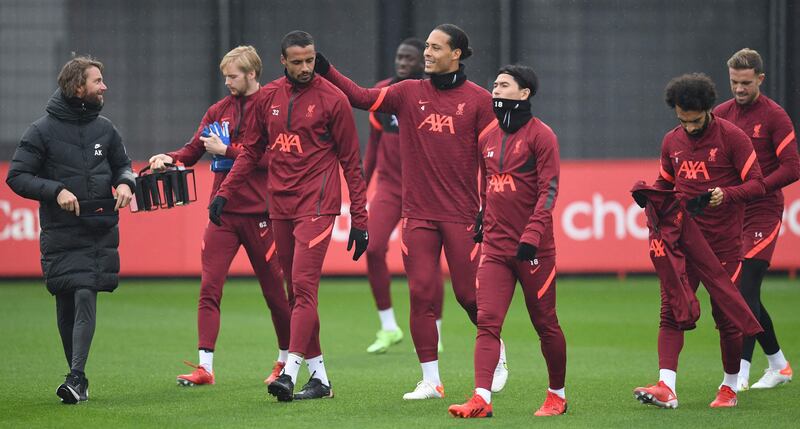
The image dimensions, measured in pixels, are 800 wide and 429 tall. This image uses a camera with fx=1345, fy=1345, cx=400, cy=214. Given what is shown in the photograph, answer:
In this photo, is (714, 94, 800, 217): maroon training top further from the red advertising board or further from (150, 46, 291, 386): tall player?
the red advertising board

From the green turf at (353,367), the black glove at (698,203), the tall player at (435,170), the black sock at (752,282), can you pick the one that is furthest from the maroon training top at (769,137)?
the tall player at (435,170)

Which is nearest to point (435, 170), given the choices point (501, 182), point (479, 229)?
point (479, 229)

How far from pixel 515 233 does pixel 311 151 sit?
1589 millimetres

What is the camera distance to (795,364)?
1049cm

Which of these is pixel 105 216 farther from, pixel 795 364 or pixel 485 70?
pixel 485 70

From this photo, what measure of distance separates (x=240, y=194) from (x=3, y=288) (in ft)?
28.4

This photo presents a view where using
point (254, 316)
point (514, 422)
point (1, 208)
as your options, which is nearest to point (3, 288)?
point (1, 208)

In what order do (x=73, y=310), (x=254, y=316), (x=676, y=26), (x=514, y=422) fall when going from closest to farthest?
(x=514, y=422), (x=73, y=310), (x=254, y=316), (x=676, y=26)

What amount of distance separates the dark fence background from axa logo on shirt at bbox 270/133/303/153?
9984mm

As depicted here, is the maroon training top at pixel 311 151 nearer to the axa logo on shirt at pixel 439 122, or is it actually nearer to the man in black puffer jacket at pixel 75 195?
the axa logo on shirt at pixel 439 122

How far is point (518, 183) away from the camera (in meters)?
7.84

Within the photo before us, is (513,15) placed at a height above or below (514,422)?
above

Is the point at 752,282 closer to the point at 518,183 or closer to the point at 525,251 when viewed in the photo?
the point at 518,183

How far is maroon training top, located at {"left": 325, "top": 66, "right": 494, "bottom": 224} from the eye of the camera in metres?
8.56
